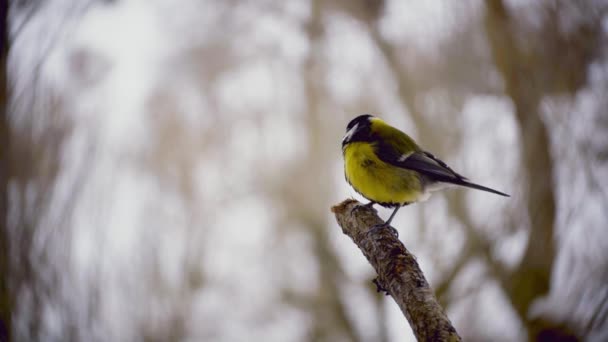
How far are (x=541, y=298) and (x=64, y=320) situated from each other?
3647 mm

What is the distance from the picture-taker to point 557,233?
309 cm

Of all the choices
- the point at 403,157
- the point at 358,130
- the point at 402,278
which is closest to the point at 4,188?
the point at 402,278

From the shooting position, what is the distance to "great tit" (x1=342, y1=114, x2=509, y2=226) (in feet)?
9.25

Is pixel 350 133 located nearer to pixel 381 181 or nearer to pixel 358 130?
pixel 358 130

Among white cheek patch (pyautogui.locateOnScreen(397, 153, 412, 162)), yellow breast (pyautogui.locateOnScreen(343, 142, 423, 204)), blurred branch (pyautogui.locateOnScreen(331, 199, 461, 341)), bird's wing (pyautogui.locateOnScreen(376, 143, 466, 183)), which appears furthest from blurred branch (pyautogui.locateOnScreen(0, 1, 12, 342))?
white cheek patch (pyautogui.locateOnScreen(397, 153, 412, 162))

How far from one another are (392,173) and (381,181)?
3.8 inches

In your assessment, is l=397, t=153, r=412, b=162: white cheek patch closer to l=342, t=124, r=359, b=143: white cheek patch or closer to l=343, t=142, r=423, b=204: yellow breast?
l=343, t=142, r=423, b=204: yellow breast

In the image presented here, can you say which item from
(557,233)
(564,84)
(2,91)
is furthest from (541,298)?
(2,91)

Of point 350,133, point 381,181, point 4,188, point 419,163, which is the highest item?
point 350,133

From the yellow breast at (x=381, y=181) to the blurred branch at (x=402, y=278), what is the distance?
558 mm

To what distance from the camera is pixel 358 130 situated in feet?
10.3

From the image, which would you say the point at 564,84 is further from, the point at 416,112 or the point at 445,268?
the point at 445,268

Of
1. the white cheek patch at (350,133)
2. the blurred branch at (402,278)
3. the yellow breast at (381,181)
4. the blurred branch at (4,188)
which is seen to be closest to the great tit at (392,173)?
the yellow breast at (381,181)

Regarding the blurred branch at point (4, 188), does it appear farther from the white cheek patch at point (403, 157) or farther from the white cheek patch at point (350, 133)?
the white cheek patch at point (403, 157)
